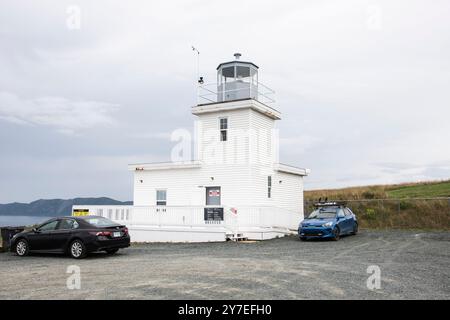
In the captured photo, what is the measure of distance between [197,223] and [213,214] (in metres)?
0.88

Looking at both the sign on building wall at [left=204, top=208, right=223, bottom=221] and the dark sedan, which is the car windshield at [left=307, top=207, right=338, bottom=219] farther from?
the dark sedan

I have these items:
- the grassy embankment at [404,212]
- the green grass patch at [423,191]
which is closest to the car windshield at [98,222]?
the grassy embankment at [404,212]

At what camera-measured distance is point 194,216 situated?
20703 mm

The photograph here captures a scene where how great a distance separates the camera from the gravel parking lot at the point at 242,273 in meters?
8.43

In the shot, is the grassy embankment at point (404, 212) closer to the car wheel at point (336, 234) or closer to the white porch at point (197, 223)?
the white porch at point (197, 223)

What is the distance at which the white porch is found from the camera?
66.2ft

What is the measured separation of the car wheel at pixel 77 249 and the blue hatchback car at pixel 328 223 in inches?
355

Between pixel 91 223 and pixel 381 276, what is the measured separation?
944 centimetres

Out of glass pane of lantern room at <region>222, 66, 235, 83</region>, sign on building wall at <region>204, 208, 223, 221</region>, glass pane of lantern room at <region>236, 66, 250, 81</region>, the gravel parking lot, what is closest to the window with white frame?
sign on building wall at <region>204, 208, 223, 221</region>

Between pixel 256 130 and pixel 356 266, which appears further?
pixel 256 130

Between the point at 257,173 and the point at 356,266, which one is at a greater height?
the point at 257,173
